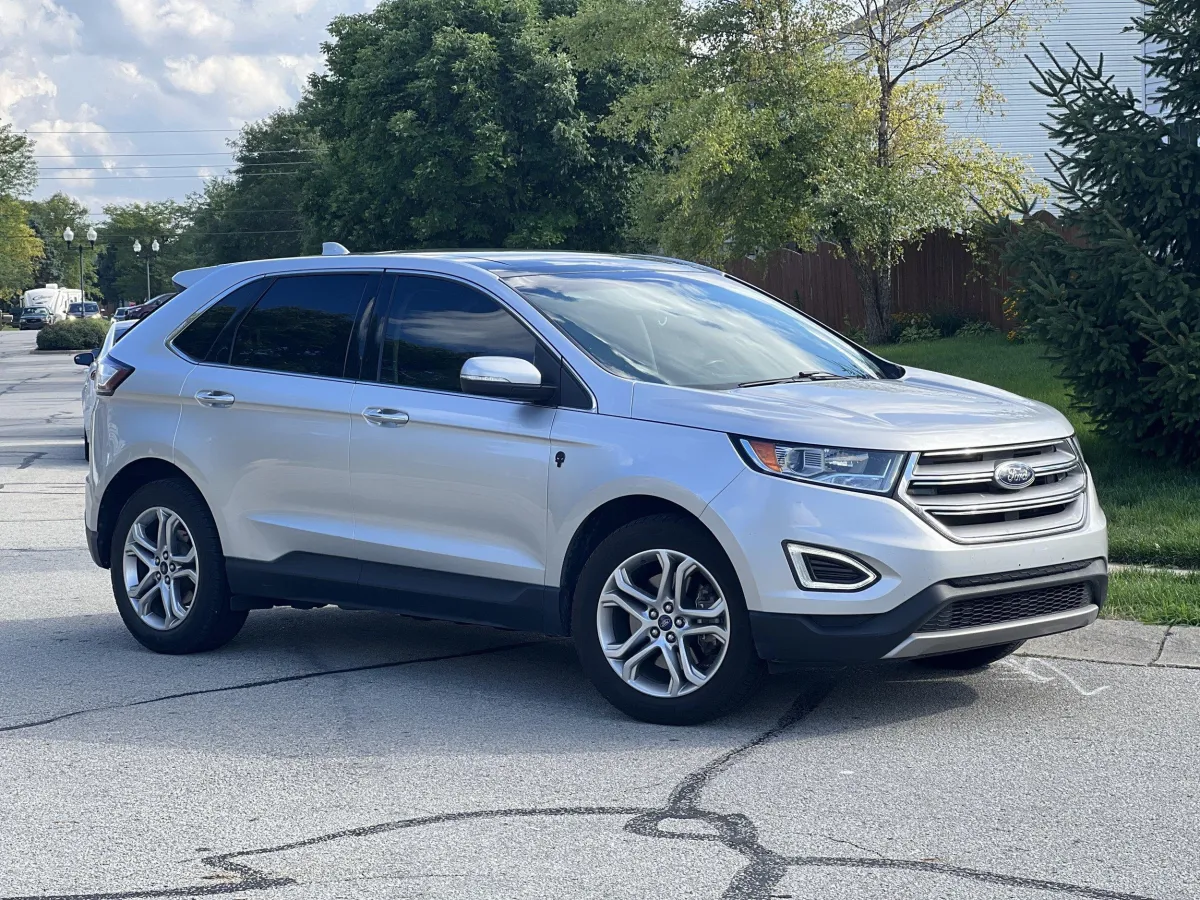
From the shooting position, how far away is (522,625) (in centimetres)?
633

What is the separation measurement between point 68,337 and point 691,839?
182 ft

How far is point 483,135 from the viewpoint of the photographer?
4212 cm

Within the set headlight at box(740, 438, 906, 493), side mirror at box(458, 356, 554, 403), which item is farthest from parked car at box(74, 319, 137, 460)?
headlight at box(740, 438, 906, 493)

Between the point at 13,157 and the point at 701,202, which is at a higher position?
the point at 13,157

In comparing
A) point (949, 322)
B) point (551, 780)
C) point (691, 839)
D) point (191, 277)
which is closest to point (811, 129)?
point (949, 322)

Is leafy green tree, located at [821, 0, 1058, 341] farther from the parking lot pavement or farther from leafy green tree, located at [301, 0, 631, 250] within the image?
the parking lot pavement

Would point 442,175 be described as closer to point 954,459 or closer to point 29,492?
point 29,492

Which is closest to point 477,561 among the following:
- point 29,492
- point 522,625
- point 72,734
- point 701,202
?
point 522,625

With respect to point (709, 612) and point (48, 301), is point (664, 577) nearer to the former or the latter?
point (709, 612)

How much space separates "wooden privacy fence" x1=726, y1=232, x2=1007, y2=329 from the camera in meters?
31.8

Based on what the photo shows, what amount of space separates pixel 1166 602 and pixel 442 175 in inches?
1461

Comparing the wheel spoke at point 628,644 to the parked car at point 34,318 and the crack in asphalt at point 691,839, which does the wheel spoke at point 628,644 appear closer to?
the crack in asphalt at point 691,839

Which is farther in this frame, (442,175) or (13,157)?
(13,157)

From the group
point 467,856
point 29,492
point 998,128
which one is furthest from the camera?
point 998,128
